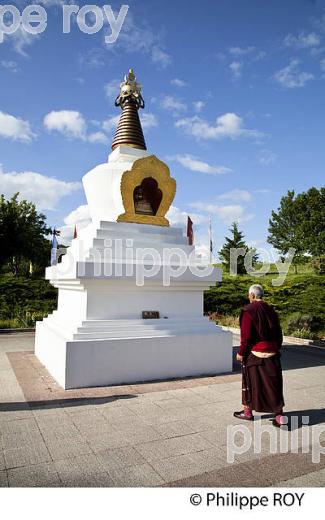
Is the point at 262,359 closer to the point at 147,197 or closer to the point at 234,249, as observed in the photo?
the point at 147,197

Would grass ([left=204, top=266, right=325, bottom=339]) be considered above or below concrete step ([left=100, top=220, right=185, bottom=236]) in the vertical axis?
below

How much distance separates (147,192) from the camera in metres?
7.71

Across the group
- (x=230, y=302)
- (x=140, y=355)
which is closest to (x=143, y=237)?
(x=140, y=355)

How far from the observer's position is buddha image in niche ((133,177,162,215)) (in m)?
7.61

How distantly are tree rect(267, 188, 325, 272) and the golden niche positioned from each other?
28.7 metres

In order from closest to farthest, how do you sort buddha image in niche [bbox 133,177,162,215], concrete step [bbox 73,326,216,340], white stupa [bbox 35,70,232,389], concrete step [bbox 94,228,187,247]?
concrete step [bbox 73,326,216,340], white stupa [bbox 35,70,232,389], concrete step [bbox 94,228,187,247], buddha image in niche [bbox 133,177,162,215]

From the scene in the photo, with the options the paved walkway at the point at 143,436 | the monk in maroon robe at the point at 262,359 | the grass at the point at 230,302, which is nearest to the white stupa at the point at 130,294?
the paved walkway at the point at 143,436

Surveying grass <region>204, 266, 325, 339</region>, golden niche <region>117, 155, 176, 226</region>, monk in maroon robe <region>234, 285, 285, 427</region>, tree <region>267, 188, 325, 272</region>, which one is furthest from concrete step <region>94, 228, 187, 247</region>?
tree <region>267, 188, 325, 272</region>

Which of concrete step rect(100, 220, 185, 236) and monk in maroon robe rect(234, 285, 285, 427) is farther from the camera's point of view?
concrete step rect(100, 220, 185, 236)

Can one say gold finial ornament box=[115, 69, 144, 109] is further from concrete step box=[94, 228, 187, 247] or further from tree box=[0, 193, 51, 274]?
tree box=[0, 193, 51, 274]

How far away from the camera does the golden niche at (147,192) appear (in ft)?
24.1

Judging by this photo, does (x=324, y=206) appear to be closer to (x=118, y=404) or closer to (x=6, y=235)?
(x=6, y=235)

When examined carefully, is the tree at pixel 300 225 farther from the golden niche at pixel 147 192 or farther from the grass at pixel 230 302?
the golden niche at pixel 147 192
